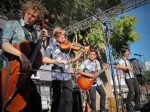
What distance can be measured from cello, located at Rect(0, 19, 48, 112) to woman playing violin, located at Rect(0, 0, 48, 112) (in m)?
0.07

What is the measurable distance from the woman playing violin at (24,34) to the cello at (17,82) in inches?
2.8

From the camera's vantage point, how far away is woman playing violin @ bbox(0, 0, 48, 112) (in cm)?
177

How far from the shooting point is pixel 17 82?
5.57ft

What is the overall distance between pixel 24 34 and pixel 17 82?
2.05 feet

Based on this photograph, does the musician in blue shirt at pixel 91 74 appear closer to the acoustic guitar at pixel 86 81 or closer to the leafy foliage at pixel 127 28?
the acoustic guitar at pixel 86 81

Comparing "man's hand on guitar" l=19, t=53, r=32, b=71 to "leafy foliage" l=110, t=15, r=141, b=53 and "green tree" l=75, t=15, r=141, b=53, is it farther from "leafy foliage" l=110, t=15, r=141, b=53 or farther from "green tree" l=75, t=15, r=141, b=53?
"leafy foliage" l=110, t=15, r=141, b=53

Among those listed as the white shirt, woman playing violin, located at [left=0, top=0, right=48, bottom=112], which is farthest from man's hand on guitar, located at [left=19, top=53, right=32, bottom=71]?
the white shirt

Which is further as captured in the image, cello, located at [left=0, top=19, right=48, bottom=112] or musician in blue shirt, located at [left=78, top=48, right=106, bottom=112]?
musician in blue shirt, located at [left=78, top=48, right=106, bottom=112]

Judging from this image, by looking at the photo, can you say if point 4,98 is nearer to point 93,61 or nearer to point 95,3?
point 93,61

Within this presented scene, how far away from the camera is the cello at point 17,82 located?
1.66 meters

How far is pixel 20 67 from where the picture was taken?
5.67 ft

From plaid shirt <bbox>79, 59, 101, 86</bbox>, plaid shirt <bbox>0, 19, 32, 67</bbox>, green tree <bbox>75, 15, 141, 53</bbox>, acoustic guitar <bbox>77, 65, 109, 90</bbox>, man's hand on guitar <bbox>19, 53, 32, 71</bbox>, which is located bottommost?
acoustic guitar <bbox>77, 65, 109, 90</bbox>

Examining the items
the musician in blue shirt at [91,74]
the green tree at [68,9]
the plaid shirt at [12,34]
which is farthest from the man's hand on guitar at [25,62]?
the green tree at [68,9]

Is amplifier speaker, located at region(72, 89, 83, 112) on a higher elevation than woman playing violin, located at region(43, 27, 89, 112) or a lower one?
lower
